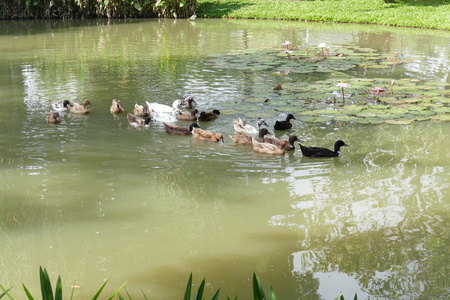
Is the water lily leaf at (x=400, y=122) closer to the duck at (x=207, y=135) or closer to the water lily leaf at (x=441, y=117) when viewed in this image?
the water lily leaf at (x=441, y=117)

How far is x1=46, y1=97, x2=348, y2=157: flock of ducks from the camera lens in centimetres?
775

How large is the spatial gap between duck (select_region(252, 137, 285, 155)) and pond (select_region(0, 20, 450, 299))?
125mm

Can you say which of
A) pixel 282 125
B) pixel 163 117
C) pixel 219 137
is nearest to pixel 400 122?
pixel 282 125

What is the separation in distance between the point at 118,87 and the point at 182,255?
7.49 m

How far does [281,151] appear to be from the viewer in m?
7.74

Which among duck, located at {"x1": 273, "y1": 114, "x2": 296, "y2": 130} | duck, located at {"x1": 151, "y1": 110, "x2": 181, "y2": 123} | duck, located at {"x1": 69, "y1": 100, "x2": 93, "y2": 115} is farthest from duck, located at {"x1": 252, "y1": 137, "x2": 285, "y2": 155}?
duck, located at {"x1": 69, "y1": 100, "x2": 93, "y2": 115}

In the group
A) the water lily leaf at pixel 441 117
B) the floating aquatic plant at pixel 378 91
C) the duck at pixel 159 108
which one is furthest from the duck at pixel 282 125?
the water lily leaf at pixel 441 117

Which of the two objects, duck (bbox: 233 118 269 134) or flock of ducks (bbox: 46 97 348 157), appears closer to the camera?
flock of ducks (bbox: 46 97 348 157)

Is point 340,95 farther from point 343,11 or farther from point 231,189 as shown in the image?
point 343,11

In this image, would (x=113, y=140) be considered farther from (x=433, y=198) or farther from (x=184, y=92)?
(x=433, y=198)

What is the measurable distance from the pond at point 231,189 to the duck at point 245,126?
7.8 inches

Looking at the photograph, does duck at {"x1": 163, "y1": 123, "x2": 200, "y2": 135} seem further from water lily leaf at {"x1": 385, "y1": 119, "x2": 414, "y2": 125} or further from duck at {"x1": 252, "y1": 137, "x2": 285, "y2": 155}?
water lily leaf at {"x1": 385, "y1": 119, "x2": 414, "y2": 125}

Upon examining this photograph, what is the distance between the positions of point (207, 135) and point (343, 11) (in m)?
20.0

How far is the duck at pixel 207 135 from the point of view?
8281 millimetres
